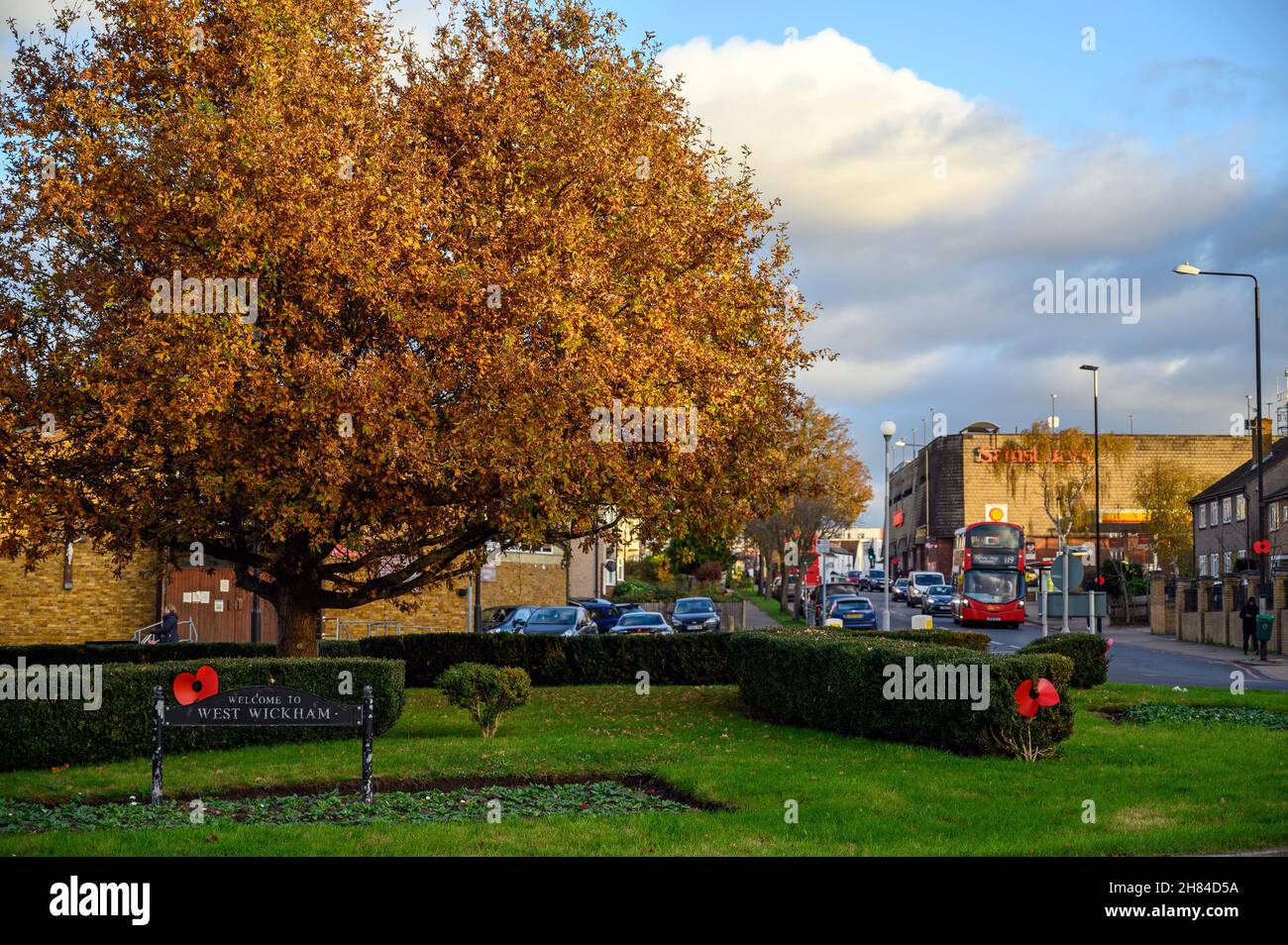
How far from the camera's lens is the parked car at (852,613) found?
46844 millimetres

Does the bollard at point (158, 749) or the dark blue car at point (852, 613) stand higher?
the bollard at point (158, 749)

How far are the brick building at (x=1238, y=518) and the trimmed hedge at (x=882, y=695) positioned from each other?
38015 mm

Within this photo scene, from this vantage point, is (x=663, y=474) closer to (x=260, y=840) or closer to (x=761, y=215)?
(x=761, y=215)

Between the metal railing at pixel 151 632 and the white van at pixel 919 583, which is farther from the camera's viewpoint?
the white van at pixel 919 583

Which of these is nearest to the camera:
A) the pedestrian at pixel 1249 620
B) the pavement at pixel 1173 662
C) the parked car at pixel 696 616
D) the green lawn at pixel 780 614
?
the pavement at pixel 1173 662

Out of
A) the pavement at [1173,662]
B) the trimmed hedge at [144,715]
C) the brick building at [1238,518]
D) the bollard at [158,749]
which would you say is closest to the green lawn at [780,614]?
the pavement at [1173,662]

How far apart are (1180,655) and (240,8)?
31130 millimetres

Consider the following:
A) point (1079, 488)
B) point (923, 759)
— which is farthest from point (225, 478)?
point (1079, 488)

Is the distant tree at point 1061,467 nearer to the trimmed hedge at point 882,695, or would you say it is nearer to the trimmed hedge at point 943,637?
the trimmed hedge at point 943,637

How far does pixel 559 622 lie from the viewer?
34.1 meters

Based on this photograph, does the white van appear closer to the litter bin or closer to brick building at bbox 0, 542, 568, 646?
the litter bin

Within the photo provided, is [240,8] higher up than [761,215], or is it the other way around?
[240,8]

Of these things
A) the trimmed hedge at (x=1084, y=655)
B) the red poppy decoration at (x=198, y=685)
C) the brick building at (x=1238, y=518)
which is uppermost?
the brick building at (x=1238, y=518)

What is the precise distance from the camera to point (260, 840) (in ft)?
30.2
